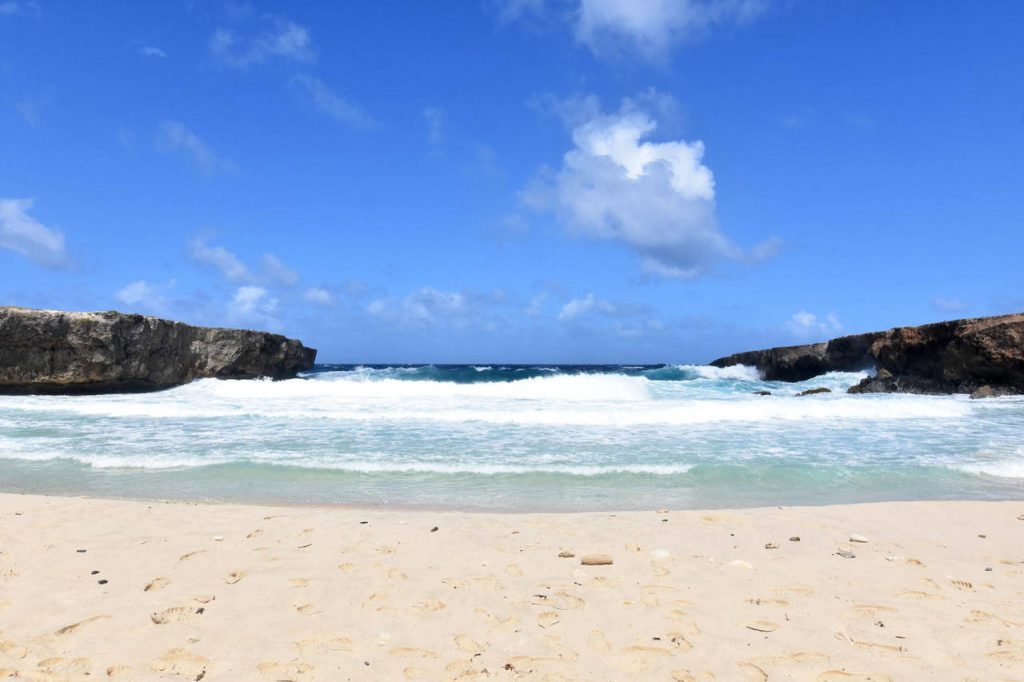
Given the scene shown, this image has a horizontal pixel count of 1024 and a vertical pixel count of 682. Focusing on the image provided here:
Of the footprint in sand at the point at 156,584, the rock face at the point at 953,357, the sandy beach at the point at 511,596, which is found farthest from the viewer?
the rock face at the point at 953,357

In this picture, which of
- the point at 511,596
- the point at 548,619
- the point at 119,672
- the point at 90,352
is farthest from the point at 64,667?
the point at 90,352

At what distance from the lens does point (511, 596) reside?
142 inches

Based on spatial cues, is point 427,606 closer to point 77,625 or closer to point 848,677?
point 77,625

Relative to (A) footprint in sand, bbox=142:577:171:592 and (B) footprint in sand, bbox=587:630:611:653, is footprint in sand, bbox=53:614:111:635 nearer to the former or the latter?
(A) footprint in sand, bbox=142:577:171:592

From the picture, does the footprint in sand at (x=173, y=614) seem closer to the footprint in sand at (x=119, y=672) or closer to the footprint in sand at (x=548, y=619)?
the footprint in sand at (x=119, y=672)

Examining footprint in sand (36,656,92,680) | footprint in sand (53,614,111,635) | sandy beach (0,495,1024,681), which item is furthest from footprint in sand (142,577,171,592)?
footprint in sand (36,656,92,680)

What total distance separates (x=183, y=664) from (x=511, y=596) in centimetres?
182

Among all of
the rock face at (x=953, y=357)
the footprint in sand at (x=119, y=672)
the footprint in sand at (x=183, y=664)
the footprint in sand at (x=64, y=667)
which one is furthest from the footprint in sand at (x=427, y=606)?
the rock face at (x=953, y=357)

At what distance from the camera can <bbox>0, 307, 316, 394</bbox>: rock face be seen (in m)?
20.5

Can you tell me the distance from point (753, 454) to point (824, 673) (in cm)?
678

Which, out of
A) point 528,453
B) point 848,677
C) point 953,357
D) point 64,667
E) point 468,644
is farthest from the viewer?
point 953,357

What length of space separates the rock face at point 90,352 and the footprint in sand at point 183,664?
2312 centimetres

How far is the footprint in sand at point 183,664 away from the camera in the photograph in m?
2.68

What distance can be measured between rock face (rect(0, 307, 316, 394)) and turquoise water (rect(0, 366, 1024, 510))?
5.40 meters
